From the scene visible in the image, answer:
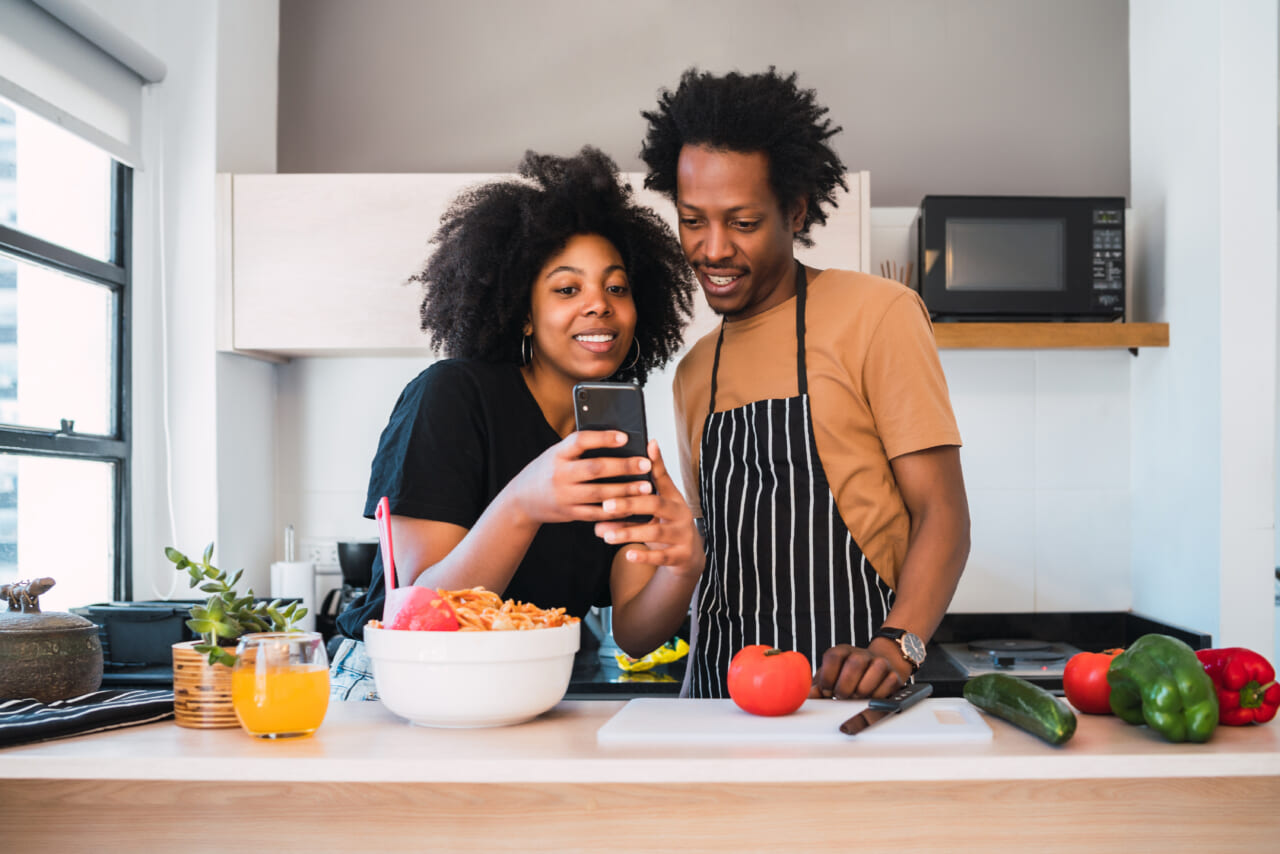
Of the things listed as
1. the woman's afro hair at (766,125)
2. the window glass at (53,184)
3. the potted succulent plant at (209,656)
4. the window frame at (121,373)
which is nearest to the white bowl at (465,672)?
the potted succulent plant at (209,656)

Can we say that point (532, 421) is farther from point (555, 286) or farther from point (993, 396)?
point (993, 396)

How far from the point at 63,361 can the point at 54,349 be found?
0.12 feet

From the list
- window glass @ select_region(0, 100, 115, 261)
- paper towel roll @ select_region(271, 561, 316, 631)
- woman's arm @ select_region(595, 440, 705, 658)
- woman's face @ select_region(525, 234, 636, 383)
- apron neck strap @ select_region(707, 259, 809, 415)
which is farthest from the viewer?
paper towel roll @ select_region(271, 561, 316, 631)

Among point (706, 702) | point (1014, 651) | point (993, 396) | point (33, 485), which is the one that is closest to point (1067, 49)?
point (993, 396)

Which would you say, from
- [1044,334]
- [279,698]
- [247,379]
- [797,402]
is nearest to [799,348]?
[797,402]

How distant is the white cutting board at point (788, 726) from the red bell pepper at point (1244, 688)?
0.24 metres

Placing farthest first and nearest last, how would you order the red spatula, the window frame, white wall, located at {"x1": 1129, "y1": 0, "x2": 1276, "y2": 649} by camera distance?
the window frame → white wall, located at {"x1": 1129, "y1": 0, "x2": 1276, "y2": 649} → the red spatula

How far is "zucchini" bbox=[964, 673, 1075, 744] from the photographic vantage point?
38.2 inches

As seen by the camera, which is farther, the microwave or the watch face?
the microwave

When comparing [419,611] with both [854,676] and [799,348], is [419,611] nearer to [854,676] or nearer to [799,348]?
[854,676]

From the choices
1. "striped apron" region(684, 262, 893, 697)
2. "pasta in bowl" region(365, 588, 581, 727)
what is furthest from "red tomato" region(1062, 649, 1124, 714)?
"pasta in bowl" region(365, 588, 581, 727)

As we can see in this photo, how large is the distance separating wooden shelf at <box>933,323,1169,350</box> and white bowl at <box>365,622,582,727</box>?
1846mm

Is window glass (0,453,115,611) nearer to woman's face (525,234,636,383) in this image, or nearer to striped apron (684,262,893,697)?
woman's face (525,234,636,383)

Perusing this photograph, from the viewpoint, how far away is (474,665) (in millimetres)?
1031
